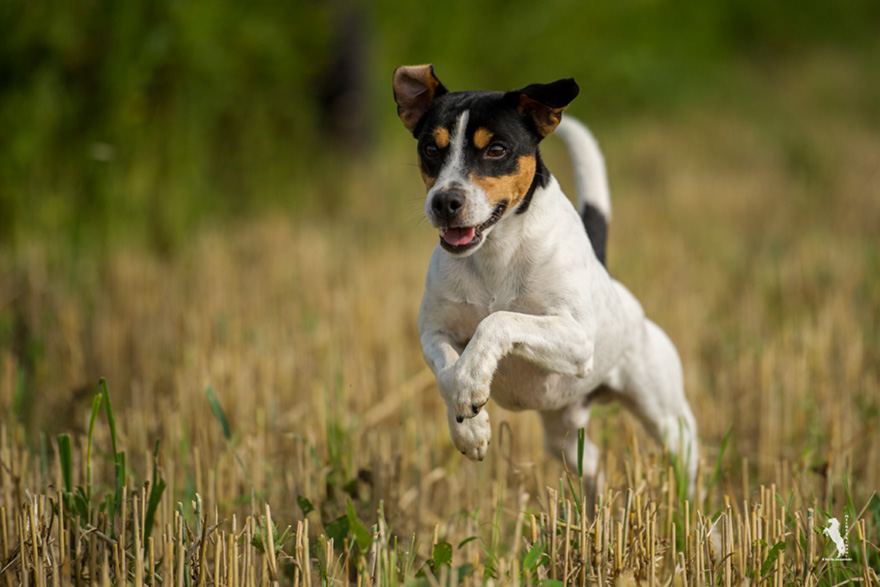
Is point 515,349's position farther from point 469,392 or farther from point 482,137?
point 482,137

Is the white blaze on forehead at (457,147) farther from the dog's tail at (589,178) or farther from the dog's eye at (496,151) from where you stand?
the dog's tail at (589,178)

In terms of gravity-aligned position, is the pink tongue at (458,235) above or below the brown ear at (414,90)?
below

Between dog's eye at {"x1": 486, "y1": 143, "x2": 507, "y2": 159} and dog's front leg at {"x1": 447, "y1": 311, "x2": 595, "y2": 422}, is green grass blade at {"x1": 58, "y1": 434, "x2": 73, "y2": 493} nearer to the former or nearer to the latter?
dog's front leg at {"x1": 447, "y1": 311, "x2": 595, "y2": 422}

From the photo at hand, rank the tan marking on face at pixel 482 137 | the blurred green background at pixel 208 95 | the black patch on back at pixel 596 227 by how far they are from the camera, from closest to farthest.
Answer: the tan marking on face at pixel 482 137 < the black patch on back at pixel 596 227 < the blurred green background at pixel 208 95

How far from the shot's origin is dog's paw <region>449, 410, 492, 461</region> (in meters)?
2.31

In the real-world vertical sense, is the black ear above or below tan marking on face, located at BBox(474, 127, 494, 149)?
above

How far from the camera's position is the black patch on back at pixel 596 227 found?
3.29 metres

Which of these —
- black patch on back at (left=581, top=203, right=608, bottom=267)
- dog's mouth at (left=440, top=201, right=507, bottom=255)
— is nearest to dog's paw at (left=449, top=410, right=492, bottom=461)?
dog's mouth at (left=440, top=201, right=507, bottom=255)

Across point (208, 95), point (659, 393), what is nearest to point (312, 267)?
point (208, 95)

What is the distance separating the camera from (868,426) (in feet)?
11.8

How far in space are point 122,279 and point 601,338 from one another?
3.89 metres

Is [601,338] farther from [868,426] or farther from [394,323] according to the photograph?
[394,323]

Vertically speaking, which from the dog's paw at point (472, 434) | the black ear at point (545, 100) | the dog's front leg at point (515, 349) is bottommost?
the dog's paw at point (472, 434)

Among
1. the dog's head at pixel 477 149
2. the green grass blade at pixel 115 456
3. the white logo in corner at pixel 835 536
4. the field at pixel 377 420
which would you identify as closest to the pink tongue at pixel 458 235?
the dog's head at pixel 477 149
